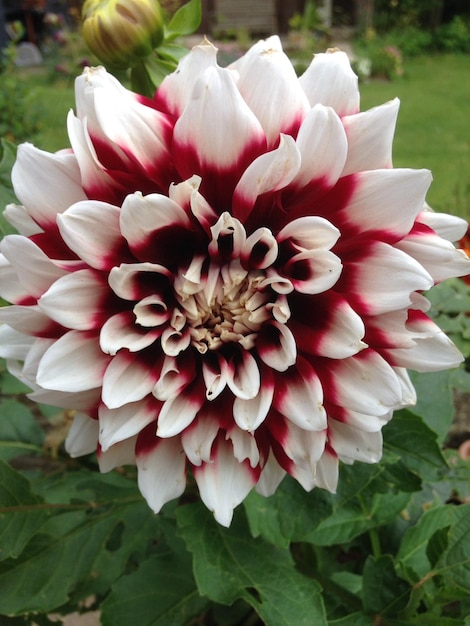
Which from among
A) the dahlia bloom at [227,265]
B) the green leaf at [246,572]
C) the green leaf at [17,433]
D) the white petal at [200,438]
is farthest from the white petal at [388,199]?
the green leaf at [17,433]

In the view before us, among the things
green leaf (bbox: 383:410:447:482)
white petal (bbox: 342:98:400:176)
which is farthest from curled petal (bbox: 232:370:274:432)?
green leaf (bbox: 383:410:447:482)

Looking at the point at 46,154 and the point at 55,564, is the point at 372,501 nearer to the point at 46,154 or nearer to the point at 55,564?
the point at 55,564

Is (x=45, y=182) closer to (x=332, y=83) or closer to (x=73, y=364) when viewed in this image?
(x=73, y=364)

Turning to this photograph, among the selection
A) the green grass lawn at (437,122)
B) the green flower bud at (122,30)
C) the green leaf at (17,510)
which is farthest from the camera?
the green grass lawn at (437,122)

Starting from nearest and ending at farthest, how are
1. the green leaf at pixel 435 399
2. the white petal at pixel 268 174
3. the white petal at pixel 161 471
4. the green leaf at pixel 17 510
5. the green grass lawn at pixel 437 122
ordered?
the white petal at pixel 268 174, the white petal at pixel 161 471, the green leaf at pixel 17 510, the green leaf at pixel 435 399, the green grass lawn at pixel 437 122

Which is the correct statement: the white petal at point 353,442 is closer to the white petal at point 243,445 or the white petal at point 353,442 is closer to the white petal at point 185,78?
the white petal at point 243,445

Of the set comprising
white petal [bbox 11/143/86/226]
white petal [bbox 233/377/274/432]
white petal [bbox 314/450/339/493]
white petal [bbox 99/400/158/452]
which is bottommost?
white petal [bbox 314/450/339/493]

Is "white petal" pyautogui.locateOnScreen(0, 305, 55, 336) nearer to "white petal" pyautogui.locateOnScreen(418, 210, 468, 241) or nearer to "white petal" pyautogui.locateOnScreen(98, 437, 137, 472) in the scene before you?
"white petal" pyautogui.locateOnScreen(98, 437, 137, 472)
